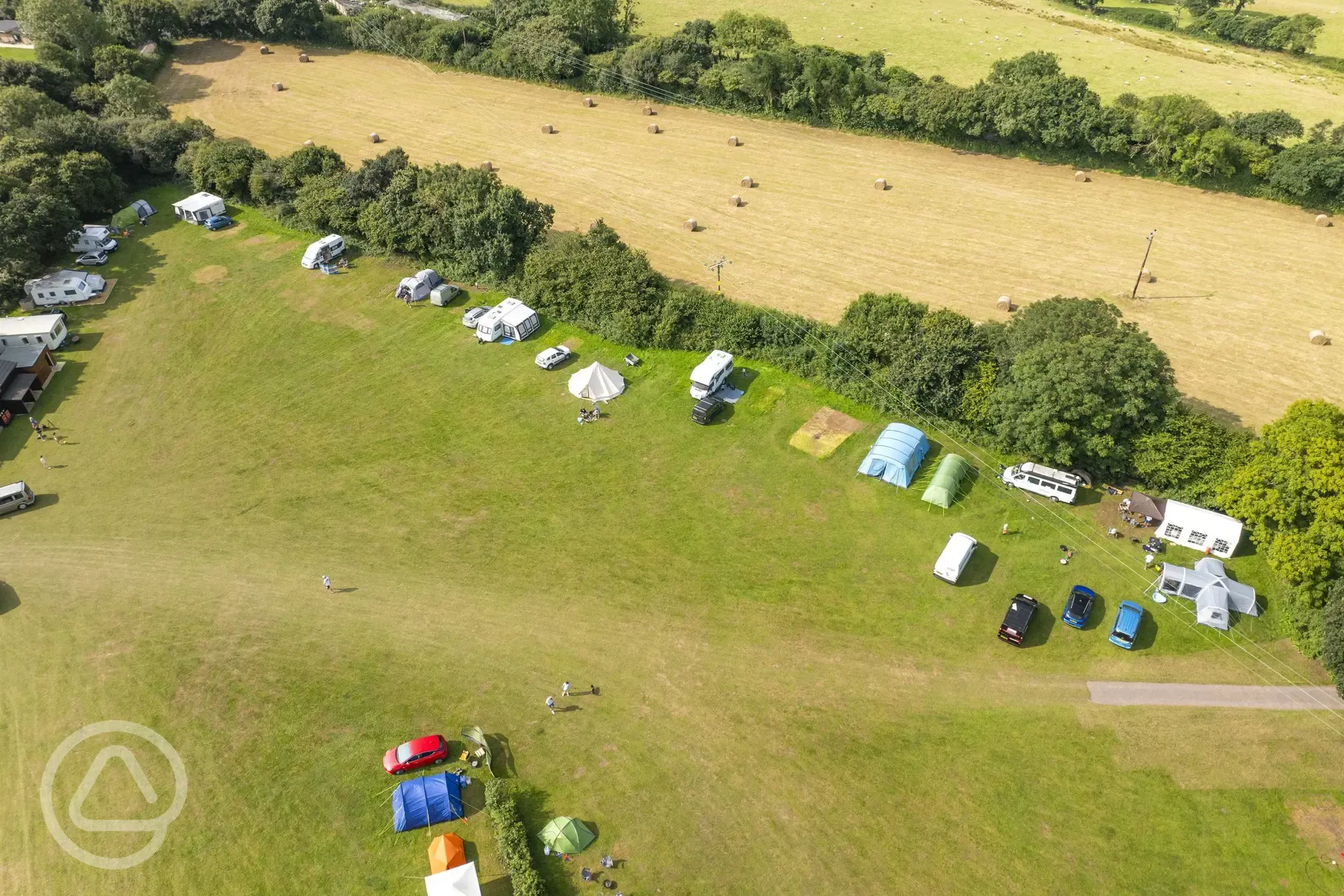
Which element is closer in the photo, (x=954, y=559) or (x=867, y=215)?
(x=954, y=559)

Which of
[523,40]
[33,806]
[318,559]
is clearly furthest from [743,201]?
[33,806]

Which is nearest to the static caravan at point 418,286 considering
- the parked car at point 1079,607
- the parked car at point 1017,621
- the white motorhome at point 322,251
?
the white motorhome at point 322,251

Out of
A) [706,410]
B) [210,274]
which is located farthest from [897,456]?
[210,274]

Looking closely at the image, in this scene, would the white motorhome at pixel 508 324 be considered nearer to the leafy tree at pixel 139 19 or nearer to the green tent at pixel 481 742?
the green tent at pixel 481 742

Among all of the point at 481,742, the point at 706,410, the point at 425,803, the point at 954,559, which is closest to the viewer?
the point at 425,803

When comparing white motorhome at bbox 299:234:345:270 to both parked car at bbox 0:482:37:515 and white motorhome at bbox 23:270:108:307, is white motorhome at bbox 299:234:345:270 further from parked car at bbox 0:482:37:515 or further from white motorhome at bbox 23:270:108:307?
parked car at bbox 0:482:37:515

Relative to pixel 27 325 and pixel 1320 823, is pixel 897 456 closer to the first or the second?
pixel 1320 823

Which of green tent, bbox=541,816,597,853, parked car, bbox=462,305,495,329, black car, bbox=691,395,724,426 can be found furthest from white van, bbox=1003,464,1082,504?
parked car, bbox=462,305,495,329

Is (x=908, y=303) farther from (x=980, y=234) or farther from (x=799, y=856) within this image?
(x=799, y=856)
